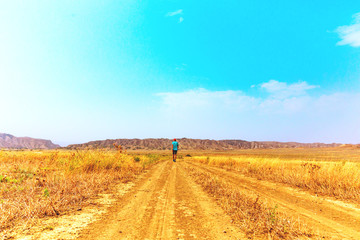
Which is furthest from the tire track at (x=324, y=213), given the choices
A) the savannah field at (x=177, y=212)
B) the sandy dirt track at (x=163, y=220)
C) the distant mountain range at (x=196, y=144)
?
the distant mountain range at (x=196, y=144)

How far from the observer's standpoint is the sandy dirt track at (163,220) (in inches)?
137

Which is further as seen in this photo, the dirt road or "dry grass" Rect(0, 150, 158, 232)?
"dry grass" Rect(0, 150, 158, 232)

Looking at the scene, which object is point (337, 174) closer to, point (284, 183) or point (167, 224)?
point (284, 183)

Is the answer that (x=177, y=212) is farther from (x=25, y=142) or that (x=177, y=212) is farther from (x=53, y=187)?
(x=25, y=142)

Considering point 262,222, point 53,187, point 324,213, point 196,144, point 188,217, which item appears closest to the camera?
point 262,222

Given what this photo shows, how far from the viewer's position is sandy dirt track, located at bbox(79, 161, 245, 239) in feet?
11.4

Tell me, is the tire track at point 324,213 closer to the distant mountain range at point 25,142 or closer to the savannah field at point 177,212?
the savannah field at point 177,212

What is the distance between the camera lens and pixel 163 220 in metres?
4.20

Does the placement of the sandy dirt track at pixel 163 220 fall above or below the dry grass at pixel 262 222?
below

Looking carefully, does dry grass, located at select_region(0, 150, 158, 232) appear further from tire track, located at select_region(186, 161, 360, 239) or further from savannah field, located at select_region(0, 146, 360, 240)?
tire track, located at select_region(186, 161, 360, 239)

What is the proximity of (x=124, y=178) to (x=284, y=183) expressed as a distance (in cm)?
760

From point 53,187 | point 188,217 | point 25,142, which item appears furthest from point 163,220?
point 25,142

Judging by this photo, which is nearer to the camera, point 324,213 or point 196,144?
point 324,213

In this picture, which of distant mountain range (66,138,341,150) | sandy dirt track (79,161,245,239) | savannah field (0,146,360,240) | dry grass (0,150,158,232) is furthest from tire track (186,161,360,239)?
distant mountain range (66,138,341,150)
